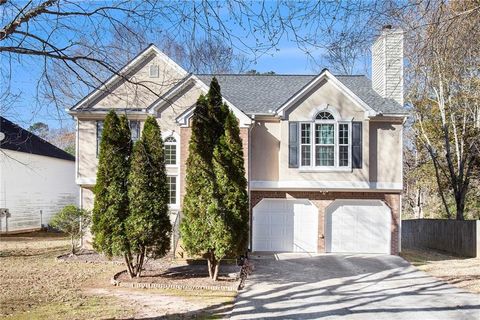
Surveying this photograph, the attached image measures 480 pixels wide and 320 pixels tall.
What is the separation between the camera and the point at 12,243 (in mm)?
20750

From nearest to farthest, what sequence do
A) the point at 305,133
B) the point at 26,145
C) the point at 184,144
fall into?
the point at 184,144
the point at 305,133
the point at 26,145

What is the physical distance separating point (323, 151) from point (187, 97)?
18.8 feet

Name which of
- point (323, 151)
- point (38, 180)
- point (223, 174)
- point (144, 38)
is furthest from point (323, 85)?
point (38, 180)

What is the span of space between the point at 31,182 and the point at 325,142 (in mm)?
16874

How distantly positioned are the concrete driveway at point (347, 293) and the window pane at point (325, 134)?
464cm

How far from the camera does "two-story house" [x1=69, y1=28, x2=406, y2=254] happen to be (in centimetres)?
1836

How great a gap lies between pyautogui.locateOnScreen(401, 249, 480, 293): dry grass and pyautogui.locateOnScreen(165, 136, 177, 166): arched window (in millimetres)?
9798

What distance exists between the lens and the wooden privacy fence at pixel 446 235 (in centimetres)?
1816

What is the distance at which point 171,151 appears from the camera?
18938 millimetres

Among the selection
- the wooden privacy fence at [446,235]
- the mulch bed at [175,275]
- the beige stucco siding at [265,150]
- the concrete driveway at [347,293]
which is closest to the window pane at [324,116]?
the beige stucco siding at [265,150]

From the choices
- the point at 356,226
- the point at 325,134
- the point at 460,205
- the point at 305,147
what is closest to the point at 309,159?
the point at 305,147

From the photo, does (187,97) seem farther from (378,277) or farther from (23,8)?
(23,8)

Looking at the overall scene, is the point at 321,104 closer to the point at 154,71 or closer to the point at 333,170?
the point at 333,170

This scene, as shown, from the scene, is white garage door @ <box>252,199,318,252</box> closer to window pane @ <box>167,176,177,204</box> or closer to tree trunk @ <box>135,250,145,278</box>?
window pane @ <box>167,176,177,204</box>
